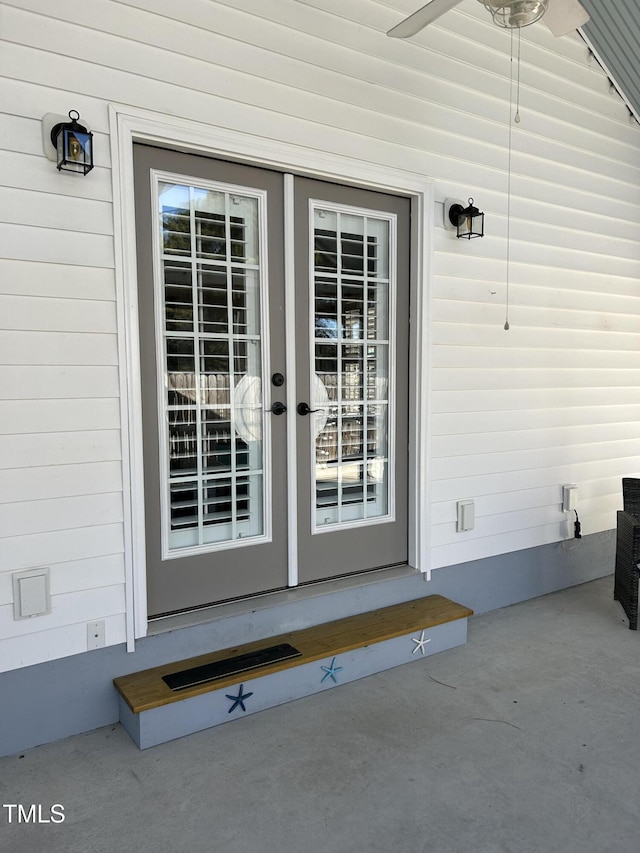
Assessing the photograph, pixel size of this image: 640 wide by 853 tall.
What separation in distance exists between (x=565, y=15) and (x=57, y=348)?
Answer: 2434mm

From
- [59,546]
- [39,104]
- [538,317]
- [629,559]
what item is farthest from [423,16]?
[629,559]

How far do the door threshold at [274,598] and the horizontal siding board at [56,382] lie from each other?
1.02 meters

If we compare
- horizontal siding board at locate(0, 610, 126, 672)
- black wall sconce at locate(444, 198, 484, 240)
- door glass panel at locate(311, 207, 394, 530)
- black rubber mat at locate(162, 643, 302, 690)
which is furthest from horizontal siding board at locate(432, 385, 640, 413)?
horizontal siding board at locate(0, 610, 126, 672)

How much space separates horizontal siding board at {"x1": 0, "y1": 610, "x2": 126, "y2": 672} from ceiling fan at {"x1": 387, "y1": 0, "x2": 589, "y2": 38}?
2575 mm

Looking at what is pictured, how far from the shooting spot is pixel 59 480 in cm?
234

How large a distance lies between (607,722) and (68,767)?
216cm

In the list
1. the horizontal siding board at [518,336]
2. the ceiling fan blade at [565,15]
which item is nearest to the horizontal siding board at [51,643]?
the horizontal siding board at [518,336]

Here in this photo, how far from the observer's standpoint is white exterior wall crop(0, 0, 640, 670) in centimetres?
225

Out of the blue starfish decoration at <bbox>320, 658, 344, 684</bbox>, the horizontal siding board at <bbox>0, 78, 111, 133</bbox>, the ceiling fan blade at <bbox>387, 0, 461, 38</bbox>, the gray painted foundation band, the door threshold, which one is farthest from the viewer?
the blue starfish decoration at <bbox>320, 658, 344, 684</bbox>

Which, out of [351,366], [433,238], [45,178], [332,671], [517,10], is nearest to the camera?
[517,10]

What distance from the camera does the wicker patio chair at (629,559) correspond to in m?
3.40

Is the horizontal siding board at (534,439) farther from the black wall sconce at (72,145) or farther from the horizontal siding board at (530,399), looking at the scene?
the black wall sconce at (72,145)

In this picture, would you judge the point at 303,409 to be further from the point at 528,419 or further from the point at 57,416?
the point at 528,419

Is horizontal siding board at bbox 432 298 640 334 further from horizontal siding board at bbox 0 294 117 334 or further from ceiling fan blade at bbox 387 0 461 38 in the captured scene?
horizontal siding board at bbox 0 294 117 334
